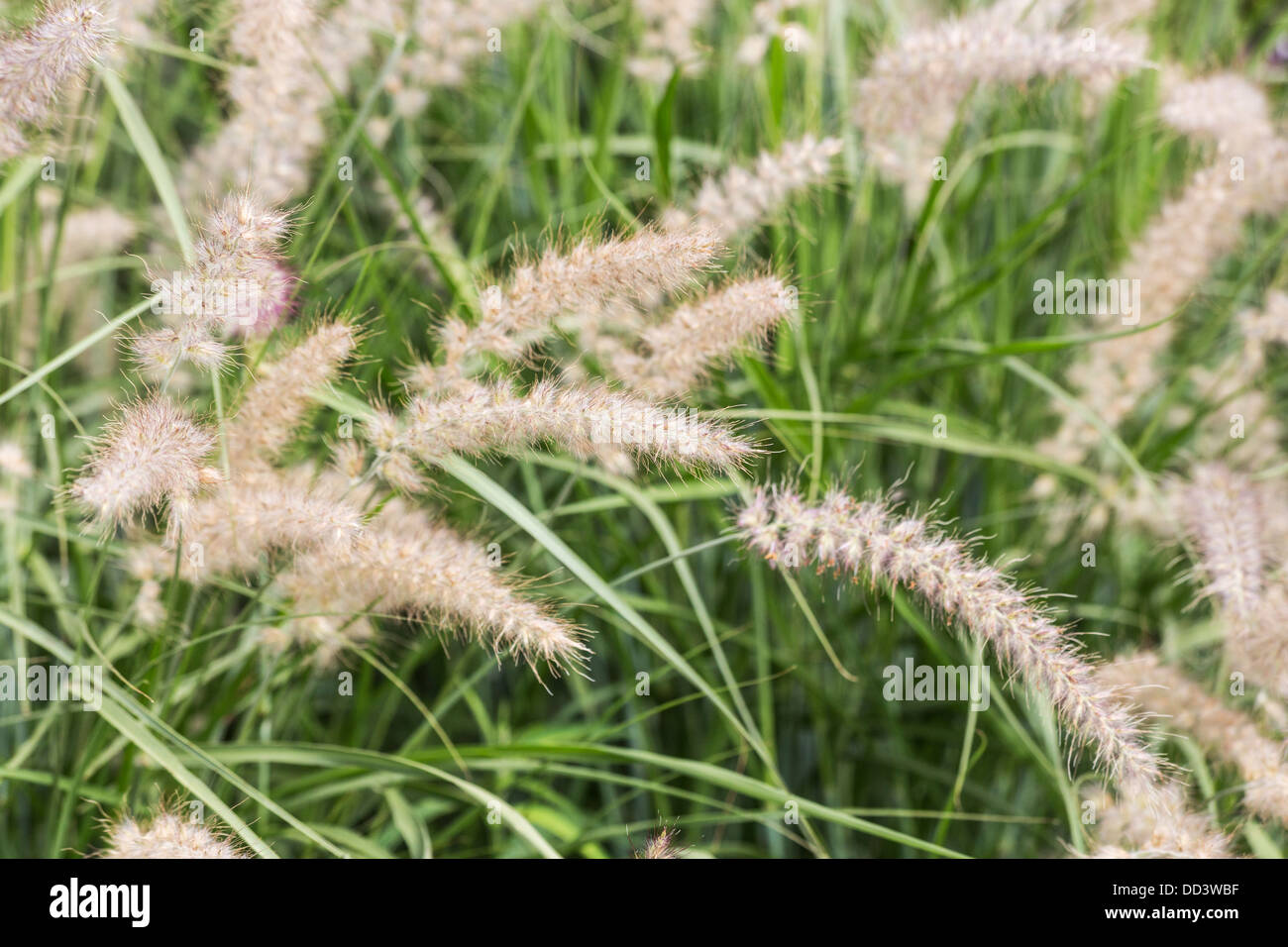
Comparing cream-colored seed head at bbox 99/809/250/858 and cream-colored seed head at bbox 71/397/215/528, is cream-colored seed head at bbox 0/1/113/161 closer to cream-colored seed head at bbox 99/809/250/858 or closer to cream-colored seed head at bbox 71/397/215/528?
cream-colored seed head at bbox 71/397/215/528

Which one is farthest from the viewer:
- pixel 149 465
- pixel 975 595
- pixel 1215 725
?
pixel 1215 725

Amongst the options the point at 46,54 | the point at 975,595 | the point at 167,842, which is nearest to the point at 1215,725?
the point at 975,595

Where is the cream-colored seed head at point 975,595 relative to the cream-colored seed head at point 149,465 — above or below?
below

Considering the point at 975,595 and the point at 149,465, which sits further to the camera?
the point at 975,595

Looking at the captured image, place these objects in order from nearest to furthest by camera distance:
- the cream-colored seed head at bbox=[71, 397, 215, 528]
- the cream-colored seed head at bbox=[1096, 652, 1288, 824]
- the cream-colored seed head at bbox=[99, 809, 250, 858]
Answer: the cream-colored seed head at bbox=[71, 397, 215, 528], the cream-colored seed head at bbox=[99, 809, 250, 858], the cream-colored seed head at bbox=[1096, 652, 1288, 824]

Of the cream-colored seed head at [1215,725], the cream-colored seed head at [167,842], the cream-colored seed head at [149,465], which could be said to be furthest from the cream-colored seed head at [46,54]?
the cream-colored seed head at [1215,725]

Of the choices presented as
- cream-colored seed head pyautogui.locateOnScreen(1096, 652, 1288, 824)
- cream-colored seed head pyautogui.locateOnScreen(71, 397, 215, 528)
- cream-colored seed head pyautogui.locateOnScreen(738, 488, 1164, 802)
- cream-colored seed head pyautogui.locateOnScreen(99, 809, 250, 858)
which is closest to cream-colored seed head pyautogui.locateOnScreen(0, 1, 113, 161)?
cream-colored seed head pyautogui.locateOnScreen(71, 397, 215, 528)

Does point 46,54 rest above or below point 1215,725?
above

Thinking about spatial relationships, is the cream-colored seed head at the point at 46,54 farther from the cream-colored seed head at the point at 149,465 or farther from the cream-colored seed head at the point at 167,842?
the cream-colored seed head at the point at 167,842

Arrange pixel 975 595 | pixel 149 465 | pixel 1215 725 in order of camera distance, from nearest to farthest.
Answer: pixel 149 465 → pixel 975 595 → pixel 1215 725

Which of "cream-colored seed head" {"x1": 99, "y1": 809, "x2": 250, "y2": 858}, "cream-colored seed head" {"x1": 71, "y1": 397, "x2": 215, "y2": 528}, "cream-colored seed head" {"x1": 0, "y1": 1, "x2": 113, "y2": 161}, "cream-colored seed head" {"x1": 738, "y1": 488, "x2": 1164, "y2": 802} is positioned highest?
"cream-colored seed head" {"x1": 0, "y1": 1, "x2": 113, "y2": 161}

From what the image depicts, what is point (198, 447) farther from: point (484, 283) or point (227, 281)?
point (484, 283)

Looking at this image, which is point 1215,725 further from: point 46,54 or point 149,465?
point 46,54

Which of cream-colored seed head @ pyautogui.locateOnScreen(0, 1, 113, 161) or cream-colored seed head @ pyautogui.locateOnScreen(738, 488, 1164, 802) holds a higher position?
cream-colored seed head @ pyautogui.locateOnScreen(0, 1, 113, 161)
